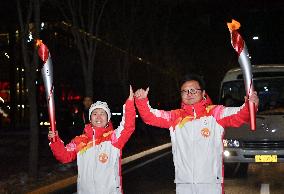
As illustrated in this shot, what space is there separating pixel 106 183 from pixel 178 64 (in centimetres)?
2946

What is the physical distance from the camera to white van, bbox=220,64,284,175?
37.6 ft

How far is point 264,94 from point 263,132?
107 centimetres

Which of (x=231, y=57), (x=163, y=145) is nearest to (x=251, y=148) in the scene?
(x=163, y=145)

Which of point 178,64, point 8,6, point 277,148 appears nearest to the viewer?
point 277,148

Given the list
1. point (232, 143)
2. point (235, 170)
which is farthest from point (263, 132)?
point (235, 170)

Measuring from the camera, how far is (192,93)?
5195mm

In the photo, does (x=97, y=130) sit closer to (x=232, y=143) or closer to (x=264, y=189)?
(x=264, y=189)

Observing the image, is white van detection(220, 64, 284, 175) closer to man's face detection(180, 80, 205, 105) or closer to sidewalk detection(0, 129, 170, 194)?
sidewalk detection(0, 129, 170, 194)

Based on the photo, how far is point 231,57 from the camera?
46219mm

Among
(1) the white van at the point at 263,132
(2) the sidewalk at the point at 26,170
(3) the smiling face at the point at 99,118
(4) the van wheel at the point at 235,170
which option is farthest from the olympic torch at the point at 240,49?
(4) the van wheel at the point at 235,170

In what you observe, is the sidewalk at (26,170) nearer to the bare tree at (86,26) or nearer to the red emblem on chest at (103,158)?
the bare tree at (86,26)

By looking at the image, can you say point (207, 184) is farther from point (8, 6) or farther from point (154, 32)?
point (154, 32)

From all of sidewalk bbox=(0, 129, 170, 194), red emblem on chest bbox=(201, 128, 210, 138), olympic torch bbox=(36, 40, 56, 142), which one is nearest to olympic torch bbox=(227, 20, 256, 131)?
red emblem on chest bbox=(201, 128, 210, 138)

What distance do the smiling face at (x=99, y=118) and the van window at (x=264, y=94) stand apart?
7.03m
